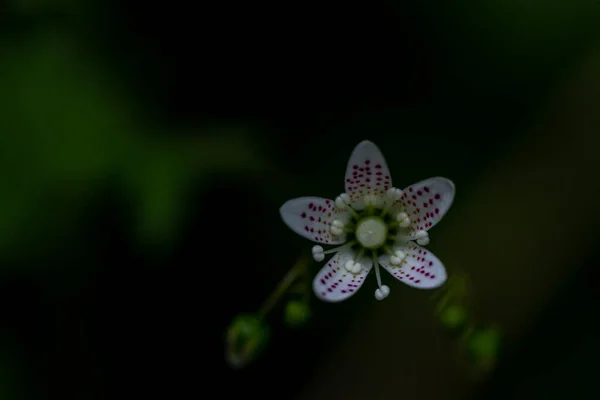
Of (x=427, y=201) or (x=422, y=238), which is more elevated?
(x=427, y=201)

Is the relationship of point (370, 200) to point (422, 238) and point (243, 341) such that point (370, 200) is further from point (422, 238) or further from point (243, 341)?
point (243, 341)

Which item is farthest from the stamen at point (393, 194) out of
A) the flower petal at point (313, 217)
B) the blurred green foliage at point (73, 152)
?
the blurred green foliage at point (73, 152)

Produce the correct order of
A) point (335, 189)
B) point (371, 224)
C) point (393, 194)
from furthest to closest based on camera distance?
1. point (335, 189)
2. point (371, 224)
3. point (393, 194)

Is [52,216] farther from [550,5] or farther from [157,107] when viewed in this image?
[550,5]

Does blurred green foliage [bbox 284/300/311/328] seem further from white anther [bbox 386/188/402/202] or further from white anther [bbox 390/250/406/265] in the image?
white anther [bbox 386/188/402/202]

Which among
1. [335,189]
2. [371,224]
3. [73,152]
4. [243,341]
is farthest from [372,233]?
[73,152]

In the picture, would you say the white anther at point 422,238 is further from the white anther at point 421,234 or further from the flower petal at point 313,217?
the flower petal at point 313,217

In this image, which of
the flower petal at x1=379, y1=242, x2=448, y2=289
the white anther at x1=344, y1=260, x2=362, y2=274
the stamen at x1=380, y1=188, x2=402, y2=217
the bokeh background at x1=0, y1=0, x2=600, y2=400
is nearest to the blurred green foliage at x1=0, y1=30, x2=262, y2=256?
the bokeh background at x1=0, y1=0, x2=600, y2=400
